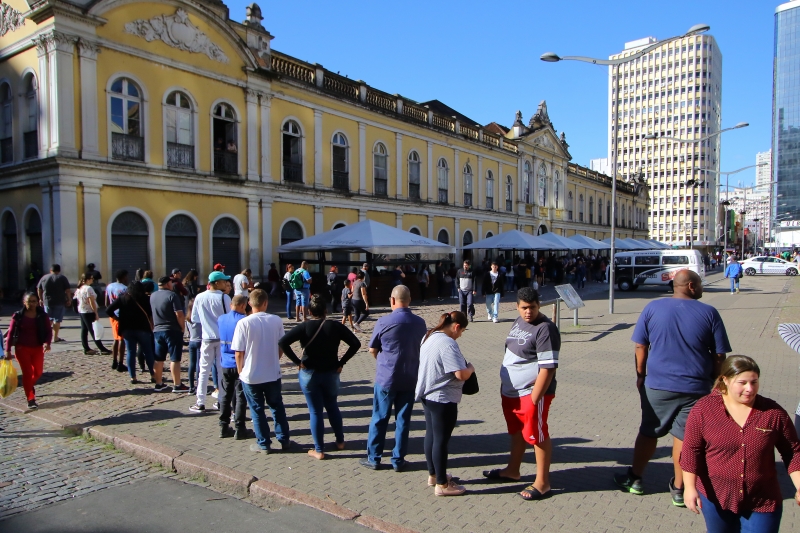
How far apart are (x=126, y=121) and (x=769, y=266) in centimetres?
4664

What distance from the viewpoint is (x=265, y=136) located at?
21922 millimetres

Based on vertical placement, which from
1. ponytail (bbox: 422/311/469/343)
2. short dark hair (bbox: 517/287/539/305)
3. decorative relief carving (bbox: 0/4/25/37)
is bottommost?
ponytail (bbox: 422/311/469/343)

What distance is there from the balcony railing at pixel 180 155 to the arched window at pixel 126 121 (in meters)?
1.00

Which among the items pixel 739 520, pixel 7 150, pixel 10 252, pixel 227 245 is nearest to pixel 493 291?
pixel 227 245

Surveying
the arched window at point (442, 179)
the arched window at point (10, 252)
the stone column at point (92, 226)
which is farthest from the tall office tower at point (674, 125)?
the arched window at point (10, 252)

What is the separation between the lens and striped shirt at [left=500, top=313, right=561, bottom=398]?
4305mm

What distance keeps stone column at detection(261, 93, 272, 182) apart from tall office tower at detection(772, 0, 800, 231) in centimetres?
12004

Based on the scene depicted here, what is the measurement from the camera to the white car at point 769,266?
4269 cm

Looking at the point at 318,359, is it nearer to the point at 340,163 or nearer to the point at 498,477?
the point at 498,477

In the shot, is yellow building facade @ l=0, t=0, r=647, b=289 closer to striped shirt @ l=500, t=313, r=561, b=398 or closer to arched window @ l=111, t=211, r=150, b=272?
arched window @ l=111, t=211, r=150, b=272

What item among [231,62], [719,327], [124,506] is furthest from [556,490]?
→ [231,62]

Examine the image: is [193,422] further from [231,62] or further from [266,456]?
[231,62]

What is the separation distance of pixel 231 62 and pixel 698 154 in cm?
10912

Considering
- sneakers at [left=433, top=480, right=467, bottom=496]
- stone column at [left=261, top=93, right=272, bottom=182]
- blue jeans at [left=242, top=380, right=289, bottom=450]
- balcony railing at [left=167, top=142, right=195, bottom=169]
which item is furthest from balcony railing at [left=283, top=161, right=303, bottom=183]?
sneakers at [left=433, top=480, right=467, bottom=496]
